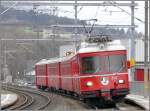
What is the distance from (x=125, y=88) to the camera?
27500 millimetres

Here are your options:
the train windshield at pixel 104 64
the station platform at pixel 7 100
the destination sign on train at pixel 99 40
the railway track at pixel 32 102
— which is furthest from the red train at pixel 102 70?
the station platform at pixel 7 100

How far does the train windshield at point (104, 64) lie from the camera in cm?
2719

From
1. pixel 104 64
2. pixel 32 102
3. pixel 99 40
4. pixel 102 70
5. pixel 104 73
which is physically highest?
pixel 99 40

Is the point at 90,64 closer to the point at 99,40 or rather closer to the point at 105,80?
the point at 105,80

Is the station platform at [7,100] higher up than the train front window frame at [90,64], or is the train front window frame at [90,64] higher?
the train front window frame at [90,64]

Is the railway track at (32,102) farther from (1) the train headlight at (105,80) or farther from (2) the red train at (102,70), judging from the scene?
(1) the train headlight at (105,80)

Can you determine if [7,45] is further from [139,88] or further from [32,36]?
[139,88]

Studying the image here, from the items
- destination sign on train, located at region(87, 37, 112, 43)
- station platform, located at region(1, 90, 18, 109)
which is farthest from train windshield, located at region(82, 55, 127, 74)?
station platform, located at region(1, 90, 18, 109)

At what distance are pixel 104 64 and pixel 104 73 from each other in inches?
17.6

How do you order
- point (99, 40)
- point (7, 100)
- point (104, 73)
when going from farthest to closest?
point (7, 100)
point (99, 40)
point (104, 73)

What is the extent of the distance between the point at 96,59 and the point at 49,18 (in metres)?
40.4

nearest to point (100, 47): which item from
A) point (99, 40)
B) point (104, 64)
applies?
point (99, 40)

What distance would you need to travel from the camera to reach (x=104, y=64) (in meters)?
27.3

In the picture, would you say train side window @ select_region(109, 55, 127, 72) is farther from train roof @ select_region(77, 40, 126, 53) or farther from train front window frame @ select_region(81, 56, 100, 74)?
train front window frame @ select_region(81, 56, 100, 74)
